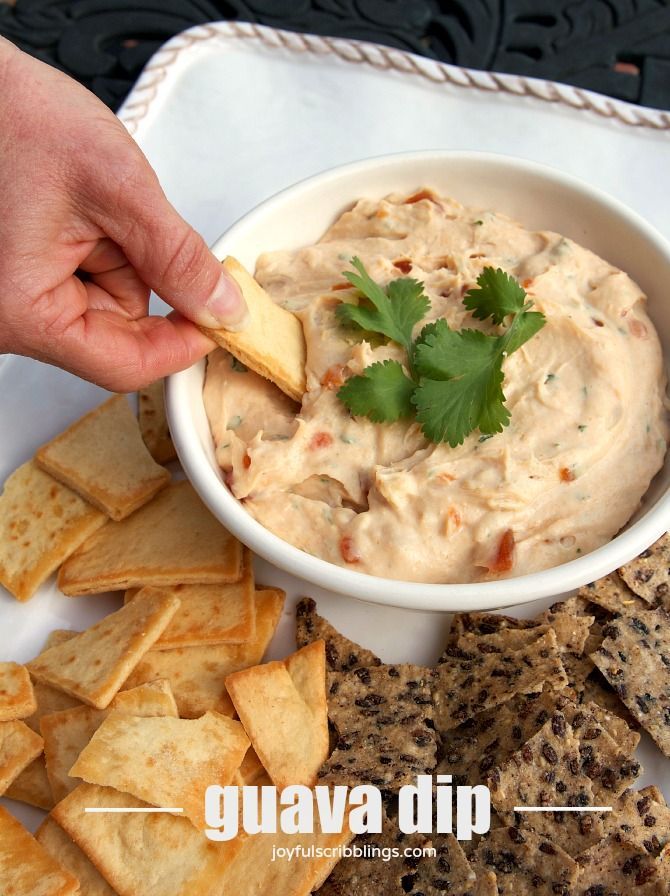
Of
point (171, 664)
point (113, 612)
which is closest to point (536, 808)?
point (171, 664)

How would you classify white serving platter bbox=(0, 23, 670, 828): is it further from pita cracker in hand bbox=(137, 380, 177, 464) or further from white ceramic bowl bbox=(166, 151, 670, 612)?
pita cracker in hand bbox=(137, 380, 177, 464)

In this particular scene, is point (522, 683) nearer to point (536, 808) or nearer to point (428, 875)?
point (536, 808)

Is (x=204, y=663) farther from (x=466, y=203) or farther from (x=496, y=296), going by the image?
(x=466, y=203)

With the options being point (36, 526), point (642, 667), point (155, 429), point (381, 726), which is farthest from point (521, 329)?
point (36, 526)

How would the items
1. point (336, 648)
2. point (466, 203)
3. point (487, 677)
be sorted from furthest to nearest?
1. point (466, 203)
2. point (336, 648)
3. point (487, 677)

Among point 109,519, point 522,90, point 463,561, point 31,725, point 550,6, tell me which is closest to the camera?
point 463,561

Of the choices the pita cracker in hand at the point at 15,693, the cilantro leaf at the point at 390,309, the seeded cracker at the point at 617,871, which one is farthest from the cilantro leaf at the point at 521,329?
the pita cracker in hand at the point at 15,693

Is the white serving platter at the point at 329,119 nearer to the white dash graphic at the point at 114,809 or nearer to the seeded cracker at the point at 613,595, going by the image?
the seeded cracker at the point at 613,595
